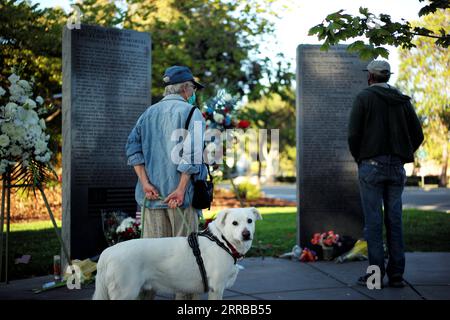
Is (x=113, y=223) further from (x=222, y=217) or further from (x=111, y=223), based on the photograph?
(x=222, y=217)

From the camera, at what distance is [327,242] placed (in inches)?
331

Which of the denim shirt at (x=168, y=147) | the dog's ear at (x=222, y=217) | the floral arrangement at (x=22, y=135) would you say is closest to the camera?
the dog's ear at (x=222, y=217)

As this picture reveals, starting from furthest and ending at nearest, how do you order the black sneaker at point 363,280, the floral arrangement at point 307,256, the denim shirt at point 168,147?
the floral arrangement at point 307,256 → the black sneaker at point 363,280 → the denim shirt at point 168,147

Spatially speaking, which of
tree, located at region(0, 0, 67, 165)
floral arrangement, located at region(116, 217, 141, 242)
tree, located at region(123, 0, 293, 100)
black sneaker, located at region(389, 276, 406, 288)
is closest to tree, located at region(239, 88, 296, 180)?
tree, located at region(123, 0, 293, 100)

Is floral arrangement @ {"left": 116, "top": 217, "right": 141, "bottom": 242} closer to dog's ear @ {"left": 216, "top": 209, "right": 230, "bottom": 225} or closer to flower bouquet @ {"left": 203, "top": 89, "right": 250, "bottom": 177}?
flower bouquet @ {"left": 203, "top": 89, "right": 250, "bottom": 177}

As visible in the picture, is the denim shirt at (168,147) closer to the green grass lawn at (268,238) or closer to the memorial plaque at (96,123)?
the memorial plaque at (96,123)

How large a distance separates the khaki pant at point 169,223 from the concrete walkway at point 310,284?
5.13 ft

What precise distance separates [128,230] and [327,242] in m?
3.10

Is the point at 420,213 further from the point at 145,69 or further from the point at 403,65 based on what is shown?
the point at 403,65

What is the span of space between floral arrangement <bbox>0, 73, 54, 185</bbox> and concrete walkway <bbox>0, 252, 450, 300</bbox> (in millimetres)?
1402

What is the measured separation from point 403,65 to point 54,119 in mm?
22584

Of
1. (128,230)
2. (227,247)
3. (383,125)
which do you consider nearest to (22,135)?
(128,230)

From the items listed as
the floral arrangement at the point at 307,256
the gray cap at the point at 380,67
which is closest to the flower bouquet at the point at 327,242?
the floral arrangement at the point at 307,256

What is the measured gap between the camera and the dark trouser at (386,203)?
6.00 meters
